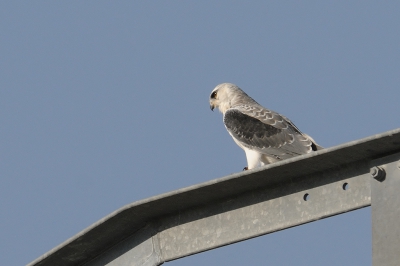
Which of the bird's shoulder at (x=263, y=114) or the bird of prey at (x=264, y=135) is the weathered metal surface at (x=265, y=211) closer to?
the bird of prey at (x=264, y=135)

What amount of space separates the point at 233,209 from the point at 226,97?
756cm

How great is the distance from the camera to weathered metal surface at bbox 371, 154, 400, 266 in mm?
3451

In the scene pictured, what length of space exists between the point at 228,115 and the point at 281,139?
3.17 feet

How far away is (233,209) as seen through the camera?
14.9ft

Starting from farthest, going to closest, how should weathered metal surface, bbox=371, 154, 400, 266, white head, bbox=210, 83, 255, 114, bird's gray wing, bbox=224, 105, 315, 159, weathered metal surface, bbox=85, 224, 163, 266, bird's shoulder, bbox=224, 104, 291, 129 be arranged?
1. white head, bbox=210, 83, 255, 114
2. bird's shoulder, bbox=224, 104, 291, 129
3. bird's gray wing, bbox=224, 105, 315, 159
4. weathered metal surface, bbox=85, 224, 163, 266
5. weathered metal surface, bbox=371, 154, 400, 266

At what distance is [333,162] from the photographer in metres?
4.00

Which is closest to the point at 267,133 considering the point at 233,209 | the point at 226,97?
the point at 226,97

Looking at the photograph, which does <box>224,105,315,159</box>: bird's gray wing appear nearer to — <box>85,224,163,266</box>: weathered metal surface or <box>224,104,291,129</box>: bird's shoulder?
<box>224,104,291,129</box>: bird's shoulder

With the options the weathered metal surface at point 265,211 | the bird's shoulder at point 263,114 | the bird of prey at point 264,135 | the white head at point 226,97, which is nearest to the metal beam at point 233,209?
the weathered metal surface at point 265,211

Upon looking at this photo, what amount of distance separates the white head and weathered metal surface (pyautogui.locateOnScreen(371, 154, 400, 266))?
7789mm

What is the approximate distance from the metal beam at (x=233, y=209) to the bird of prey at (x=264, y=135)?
4.96 meters

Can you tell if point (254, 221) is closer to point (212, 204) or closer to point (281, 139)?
point (212, 204)

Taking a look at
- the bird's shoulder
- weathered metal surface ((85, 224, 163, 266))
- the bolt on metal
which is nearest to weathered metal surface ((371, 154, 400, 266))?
the bolt on metal

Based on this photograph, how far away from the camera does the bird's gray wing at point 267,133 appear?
9.89m
